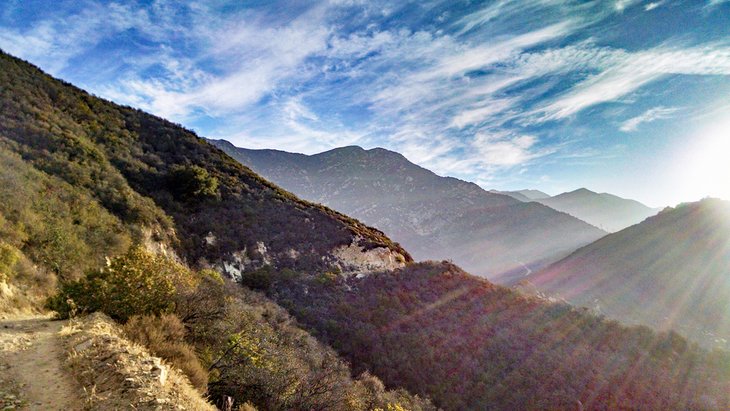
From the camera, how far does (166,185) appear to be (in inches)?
1028

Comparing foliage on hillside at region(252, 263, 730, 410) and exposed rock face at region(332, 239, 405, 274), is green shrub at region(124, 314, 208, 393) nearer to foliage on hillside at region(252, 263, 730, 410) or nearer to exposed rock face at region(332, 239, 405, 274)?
foliage on hillside at region(252, 263, 730, 410)

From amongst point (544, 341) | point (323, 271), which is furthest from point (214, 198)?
point (544, 341)

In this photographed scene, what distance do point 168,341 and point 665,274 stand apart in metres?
97.3

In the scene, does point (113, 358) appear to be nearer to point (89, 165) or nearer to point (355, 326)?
point (355, 326)

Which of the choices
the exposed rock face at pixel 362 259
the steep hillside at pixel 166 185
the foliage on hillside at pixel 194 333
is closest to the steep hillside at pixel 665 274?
the exposed rock face at pixel 362 259

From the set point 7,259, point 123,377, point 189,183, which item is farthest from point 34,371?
point 189,183

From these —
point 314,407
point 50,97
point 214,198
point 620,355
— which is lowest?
point 620,355

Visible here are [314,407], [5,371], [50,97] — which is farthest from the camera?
[50,97]

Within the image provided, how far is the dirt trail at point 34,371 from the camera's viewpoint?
4609 millimetres

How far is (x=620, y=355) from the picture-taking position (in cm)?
2289

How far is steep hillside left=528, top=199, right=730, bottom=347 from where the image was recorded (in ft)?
198

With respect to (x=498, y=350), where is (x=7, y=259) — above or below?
above

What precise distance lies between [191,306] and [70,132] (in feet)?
68.7

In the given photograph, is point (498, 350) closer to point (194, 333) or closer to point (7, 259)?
point (194, 333)
